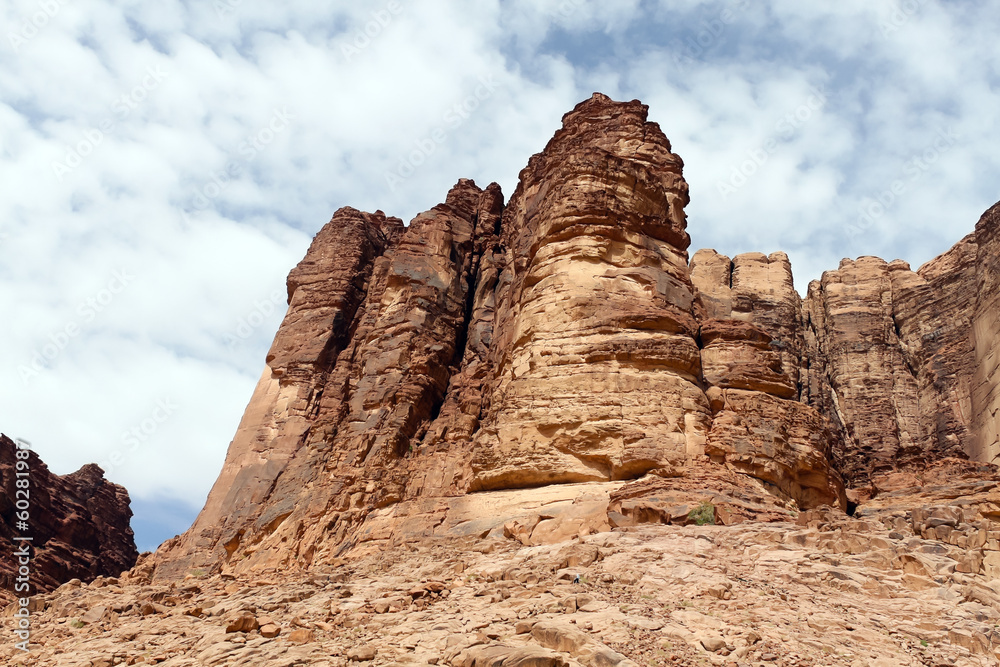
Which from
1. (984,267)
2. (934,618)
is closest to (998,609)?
(934,618)

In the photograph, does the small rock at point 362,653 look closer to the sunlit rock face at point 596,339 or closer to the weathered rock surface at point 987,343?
the sunlit rock face at point 596,339

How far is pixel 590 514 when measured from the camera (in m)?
19.4

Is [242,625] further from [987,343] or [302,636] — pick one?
[987,343]

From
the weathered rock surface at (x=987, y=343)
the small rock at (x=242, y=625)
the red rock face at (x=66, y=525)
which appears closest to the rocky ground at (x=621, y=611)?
the small rock at (x=242, y=625)

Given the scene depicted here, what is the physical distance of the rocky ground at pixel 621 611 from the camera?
36.4ft

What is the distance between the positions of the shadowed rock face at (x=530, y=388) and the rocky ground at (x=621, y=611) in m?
2.94

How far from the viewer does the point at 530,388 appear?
23.5 meters

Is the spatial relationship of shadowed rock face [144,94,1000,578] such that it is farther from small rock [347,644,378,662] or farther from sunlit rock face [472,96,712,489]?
small rock [347,644,378,662]

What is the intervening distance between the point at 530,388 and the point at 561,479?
2986 mm

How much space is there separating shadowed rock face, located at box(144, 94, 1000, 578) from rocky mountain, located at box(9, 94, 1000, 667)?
0.10m

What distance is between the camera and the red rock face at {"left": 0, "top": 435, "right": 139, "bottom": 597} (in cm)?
3969

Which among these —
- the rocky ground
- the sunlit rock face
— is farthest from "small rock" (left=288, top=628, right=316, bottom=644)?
the sunlit rock face

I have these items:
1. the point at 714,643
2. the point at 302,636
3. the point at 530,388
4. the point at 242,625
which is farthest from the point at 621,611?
the point at 530,388

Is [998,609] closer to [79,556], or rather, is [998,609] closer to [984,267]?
[984,267]
